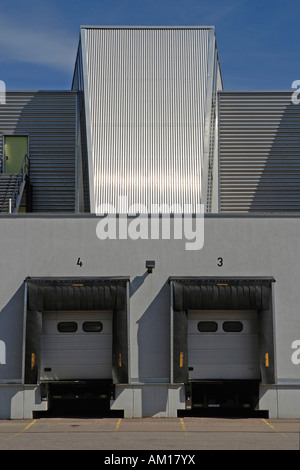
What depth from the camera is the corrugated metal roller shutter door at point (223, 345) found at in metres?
17.8

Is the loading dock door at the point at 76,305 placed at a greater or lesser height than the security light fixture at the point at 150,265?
lesser

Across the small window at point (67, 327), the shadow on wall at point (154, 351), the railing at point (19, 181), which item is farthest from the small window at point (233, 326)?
the railing at point (19, 181)

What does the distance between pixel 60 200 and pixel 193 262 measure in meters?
11.6

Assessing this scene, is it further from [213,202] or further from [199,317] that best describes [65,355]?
[213,202]

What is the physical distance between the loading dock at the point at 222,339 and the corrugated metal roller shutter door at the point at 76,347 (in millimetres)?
1863

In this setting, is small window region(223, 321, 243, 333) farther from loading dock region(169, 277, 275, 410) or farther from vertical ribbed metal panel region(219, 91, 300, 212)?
vertical ribbed metal panel region(219, 91, 300, 212)

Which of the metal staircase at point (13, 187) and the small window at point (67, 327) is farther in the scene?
the metal staircase at point (13, 187)

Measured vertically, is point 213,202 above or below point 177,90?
below

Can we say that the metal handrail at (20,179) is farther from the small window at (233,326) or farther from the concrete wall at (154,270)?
the small window at (233,326)

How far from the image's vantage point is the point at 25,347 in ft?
56.5

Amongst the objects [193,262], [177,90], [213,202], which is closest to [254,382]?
[193,262]

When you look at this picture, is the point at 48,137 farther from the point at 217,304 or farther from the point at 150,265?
the point at 217,304

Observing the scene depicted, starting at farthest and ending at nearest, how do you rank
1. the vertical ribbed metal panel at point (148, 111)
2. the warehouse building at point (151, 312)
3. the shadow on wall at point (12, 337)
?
the vertical ribbed metal panel at point (148, 111) < the shadow on wall at point (12, 337) < the warehouse building at point (151, 312)

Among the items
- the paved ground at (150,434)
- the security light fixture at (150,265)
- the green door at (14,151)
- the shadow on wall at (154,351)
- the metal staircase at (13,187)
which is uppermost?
the green door at (14,151)
